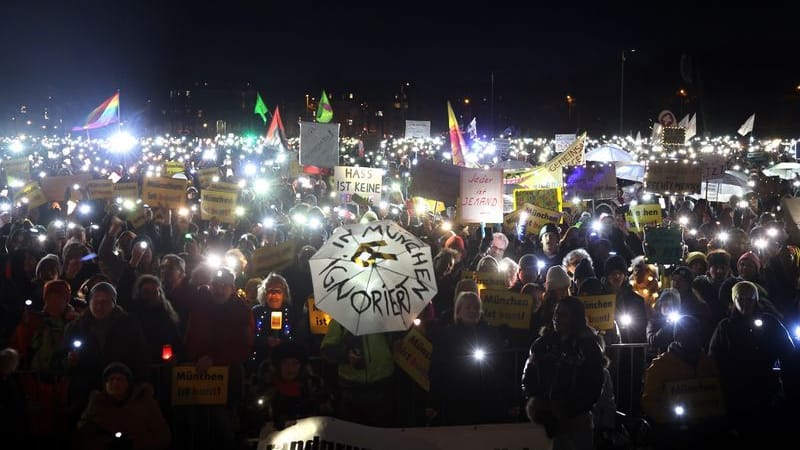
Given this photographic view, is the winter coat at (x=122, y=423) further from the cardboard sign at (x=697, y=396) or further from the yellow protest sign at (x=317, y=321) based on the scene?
the cardboard sign at (x=697, y=396)

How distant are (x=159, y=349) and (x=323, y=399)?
1753mm

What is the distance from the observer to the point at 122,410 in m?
5.99

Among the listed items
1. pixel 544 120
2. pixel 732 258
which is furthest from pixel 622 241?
pixel 544 120

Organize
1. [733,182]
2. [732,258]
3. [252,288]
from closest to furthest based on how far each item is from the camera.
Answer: [252,288]
[732,258]
[733,182]

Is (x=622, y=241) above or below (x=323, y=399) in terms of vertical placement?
above

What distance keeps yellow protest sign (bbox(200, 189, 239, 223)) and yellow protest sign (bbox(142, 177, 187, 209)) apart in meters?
0.40

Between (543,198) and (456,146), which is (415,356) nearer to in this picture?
(543,198)

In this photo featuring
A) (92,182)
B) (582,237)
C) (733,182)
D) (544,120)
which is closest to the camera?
(582,237)

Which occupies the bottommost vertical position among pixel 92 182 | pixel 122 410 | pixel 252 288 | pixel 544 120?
pixel 122 410

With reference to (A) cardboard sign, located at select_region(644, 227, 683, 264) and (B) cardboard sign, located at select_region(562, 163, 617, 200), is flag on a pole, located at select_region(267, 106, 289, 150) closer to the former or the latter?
(B) cardboard sign, located at select_region(562, 163, 617, 200)

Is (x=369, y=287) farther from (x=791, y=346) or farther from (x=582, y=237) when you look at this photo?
(x=582, y=237)

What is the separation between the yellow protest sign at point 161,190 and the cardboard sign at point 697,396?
8.61 m

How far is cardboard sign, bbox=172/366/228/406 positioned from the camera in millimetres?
6453

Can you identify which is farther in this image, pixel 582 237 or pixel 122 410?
pixel 582 237
